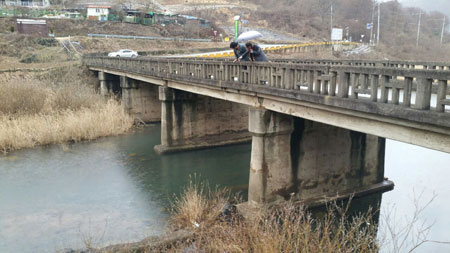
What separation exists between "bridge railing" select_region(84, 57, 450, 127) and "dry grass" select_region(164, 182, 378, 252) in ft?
7.03

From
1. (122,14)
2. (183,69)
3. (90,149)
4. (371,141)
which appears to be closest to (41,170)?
(90,149)

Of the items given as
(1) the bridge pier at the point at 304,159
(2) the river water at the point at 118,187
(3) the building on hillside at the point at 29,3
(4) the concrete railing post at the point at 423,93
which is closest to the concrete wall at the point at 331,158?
(1) the bridge pier at the point at 304,159

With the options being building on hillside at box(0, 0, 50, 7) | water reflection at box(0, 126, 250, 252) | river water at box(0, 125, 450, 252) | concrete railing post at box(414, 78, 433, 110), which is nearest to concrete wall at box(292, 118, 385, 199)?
river water at box(0, 125, 450, 252)

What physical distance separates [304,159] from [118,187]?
7.57 m

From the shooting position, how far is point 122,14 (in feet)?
236

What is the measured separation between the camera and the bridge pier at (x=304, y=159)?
12297 millimetres

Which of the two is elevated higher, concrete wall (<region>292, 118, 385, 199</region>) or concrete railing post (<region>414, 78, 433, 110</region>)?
concrete railing post (<region>414, 78, 433, 110</region>)

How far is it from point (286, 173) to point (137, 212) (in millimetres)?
5075

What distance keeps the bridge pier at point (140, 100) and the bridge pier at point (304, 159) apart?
16.5 metres

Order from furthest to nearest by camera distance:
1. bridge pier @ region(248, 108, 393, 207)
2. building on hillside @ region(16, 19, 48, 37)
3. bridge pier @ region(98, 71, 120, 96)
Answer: building on hillside @ region(16, 19, 48, 37)
bridge pier @ region(98, 71, 120, 96)
bridge pier @ region(248, 108, 393, 207)

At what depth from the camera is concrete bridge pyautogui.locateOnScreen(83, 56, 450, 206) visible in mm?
7367

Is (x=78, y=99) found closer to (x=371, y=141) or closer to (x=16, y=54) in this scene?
(x=371, y=141)

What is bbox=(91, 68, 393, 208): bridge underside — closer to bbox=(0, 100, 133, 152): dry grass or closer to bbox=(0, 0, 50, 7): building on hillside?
bbox=(0, 100, 133, 152): dry grass

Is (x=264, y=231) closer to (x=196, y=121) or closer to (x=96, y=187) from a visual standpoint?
(x=96, y=187)
